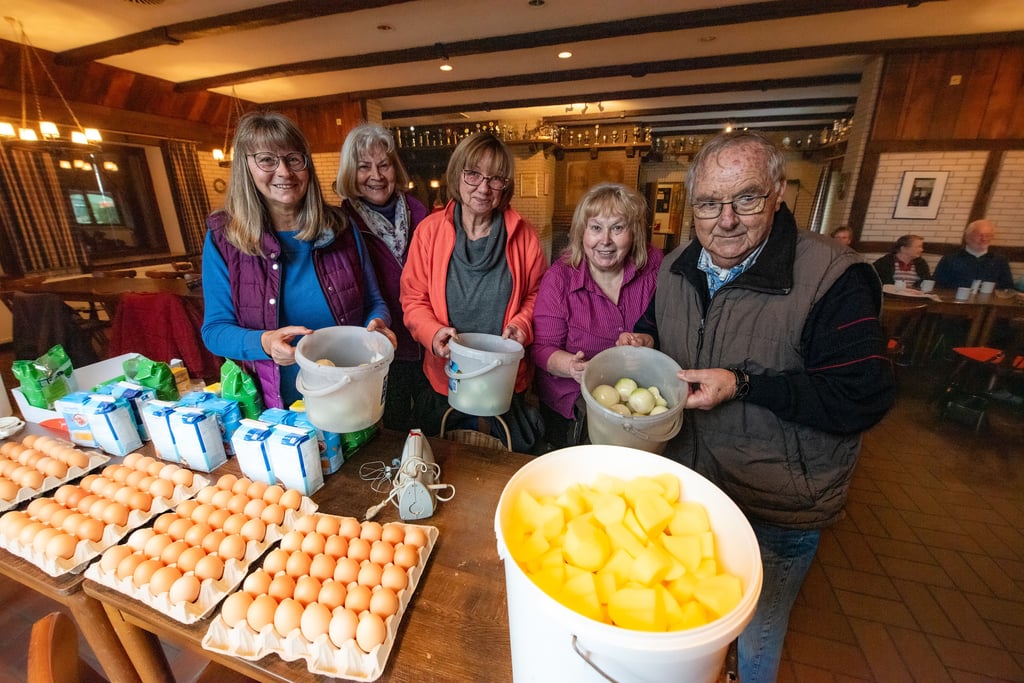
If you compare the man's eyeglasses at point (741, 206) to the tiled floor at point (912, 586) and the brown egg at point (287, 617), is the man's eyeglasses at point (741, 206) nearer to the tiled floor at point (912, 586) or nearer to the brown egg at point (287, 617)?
the brown egg at point (287, 617)

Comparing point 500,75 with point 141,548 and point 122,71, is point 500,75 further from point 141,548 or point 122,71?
point 141,548

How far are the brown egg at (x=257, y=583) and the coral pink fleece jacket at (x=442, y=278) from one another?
96cm

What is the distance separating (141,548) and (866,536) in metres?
3.22

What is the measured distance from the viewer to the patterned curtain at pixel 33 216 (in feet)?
16.4

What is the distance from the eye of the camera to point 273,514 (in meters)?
1.01

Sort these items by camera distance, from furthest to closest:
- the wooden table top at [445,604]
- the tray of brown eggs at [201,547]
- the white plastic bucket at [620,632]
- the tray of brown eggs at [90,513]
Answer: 1. the tray of brown eggs at [90,513]
2. the tray of brown eggs at [201,547]
3. the wooden table top at [445,604]
4. the white plastic bucket at [620,632]

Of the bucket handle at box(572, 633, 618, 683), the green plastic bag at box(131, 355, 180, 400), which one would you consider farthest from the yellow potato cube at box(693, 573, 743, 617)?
the green plastic bag at box(131, 355, 180, 400)

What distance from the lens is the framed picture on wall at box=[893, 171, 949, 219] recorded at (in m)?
4.97

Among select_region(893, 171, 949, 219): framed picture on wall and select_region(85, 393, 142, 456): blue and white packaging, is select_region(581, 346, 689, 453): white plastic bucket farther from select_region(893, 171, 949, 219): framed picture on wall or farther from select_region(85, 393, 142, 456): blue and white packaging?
select_region(893, 171, 949, 219): framed picture on wall

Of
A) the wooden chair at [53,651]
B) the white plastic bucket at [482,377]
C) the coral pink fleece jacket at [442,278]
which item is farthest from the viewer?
the coral pink fleece jacket at [442,278]

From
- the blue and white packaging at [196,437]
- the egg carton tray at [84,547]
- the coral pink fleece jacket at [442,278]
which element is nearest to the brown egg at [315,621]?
the egg carton tray at [84,547]

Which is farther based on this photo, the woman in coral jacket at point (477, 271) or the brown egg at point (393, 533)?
the woman in coral jacket at point (477, 271)

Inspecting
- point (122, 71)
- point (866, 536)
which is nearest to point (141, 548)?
point (866, 536)

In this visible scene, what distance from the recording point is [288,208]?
1.46m
